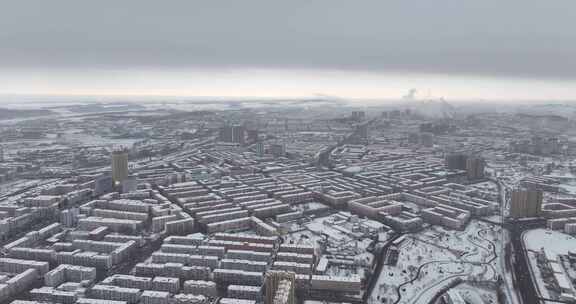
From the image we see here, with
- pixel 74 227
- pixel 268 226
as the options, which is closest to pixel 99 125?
pixel 74 227

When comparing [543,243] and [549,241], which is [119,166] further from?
[549,241]

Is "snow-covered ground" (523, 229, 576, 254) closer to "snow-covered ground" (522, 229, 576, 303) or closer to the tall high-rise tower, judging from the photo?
"snow-covered ground" (522, 229, 576, 303)

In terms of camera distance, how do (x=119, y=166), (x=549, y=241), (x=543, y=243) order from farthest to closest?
(x=119, y=166), (x=549, y=241), (x=543, y=243)

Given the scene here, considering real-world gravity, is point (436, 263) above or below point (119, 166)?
below

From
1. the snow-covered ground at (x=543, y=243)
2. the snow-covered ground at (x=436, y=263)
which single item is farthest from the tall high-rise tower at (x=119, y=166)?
the snow-covered ground at (x=543, y=243)

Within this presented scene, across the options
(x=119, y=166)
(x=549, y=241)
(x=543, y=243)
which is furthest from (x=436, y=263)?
(x=119, y=166)

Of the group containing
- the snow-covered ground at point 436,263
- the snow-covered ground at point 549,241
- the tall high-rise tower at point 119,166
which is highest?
the tall high-rise tower at point 119,166

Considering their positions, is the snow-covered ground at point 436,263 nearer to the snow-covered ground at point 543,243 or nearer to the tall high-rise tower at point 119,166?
the snow-covered ground at point 543,243

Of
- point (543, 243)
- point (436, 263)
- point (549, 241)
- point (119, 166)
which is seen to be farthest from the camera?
point (119, 166)

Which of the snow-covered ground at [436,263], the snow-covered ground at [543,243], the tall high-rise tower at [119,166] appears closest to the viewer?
the snow-covered ground at [436,263]

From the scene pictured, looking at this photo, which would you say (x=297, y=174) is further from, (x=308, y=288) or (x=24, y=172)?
(x=24, y=172)

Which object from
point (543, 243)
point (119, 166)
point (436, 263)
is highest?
point (119, 166)
